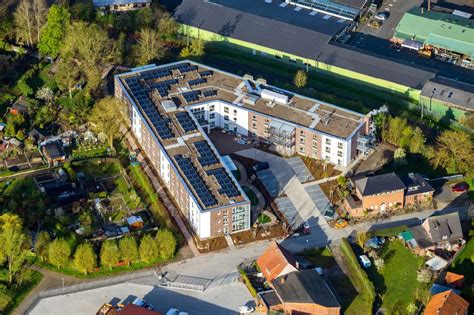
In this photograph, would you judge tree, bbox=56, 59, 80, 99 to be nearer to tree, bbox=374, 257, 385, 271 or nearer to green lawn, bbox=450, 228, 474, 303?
tree, bbox=374, 257, 385, 271

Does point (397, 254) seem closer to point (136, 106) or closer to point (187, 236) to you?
point (187, 236)

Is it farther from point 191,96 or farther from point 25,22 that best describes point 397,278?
point 25,22

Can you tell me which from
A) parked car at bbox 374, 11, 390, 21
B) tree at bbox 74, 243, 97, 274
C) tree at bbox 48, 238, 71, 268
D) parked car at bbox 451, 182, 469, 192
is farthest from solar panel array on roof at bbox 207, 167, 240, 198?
parked car at bbox 374, 11, 390, 21

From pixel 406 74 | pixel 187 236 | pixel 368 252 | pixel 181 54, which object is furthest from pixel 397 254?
pixel 181 54

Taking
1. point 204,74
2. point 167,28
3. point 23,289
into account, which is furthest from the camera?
point 167,28

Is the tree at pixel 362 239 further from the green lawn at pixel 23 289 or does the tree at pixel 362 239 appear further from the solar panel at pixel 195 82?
the green lawn at pixel 23 289

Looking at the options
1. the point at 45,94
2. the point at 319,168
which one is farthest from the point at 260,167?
the point at 45,94

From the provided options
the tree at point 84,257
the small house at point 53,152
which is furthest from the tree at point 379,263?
the small house at point 53,152
